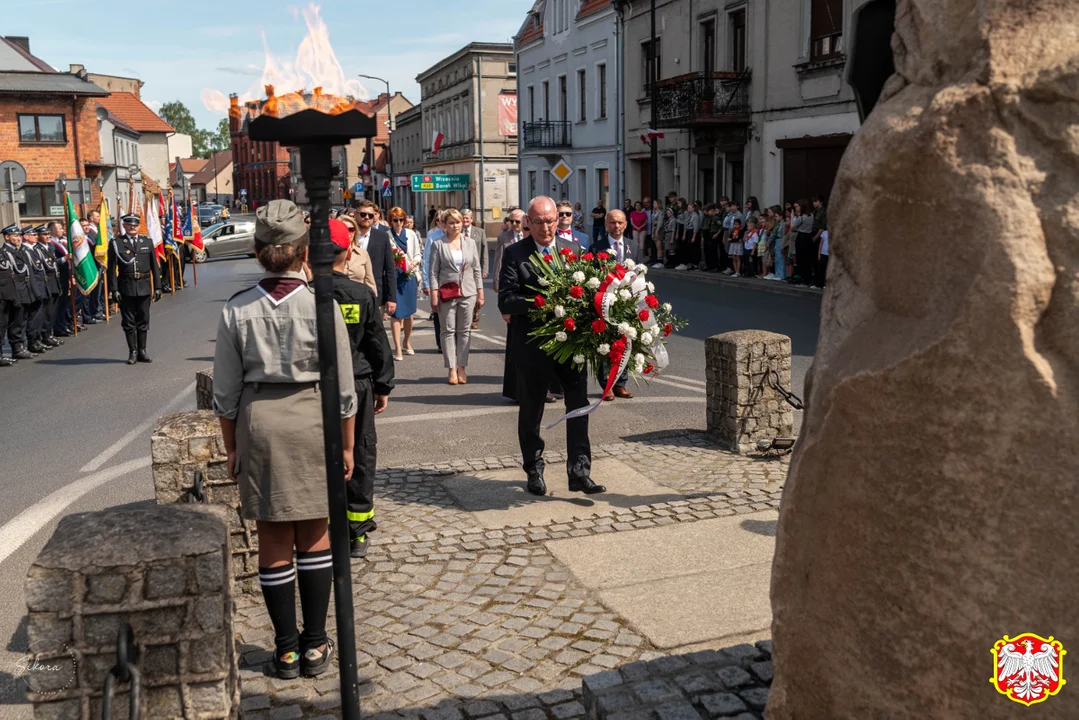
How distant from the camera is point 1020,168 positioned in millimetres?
2523

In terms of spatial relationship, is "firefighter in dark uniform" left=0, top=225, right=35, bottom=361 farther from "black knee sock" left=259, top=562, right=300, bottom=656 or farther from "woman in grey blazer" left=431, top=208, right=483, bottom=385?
"black knee sock" left=259, top=562, right=300, bottom=656

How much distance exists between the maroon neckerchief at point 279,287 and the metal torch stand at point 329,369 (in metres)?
0.99

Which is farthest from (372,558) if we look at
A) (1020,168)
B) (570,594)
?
(1020,168)

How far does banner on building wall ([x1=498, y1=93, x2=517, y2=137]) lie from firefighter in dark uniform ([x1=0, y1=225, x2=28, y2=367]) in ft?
167

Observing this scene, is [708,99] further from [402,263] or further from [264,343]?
[264,343]

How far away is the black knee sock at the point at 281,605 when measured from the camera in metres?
4.62

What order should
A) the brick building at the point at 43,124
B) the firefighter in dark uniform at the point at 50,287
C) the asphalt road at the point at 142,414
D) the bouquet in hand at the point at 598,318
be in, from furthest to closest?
the brick building at the point at 43,124
the firefighter in dark uniform at the point at 50,287
the asphalt road at the point at 142,414
the bouquet in hand at the point at 598,318

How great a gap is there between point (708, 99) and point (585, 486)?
25686 mm

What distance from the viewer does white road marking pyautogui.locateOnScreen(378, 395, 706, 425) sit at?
34.1 ft

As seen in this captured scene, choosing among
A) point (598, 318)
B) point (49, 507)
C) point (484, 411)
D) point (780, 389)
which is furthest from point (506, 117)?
point (598, 318)

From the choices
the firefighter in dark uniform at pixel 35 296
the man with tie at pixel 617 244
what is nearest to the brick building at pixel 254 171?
the firefighter in dark uniform at pixel 35 296

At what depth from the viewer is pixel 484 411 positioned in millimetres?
10727

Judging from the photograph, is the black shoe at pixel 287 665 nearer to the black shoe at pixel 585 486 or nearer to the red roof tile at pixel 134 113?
the black shoe at pixel 585 486

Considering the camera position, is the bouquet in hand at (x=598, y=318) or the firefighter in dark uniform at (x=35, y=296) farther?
the firefighter in dark uniform at (x=35, y=296)
